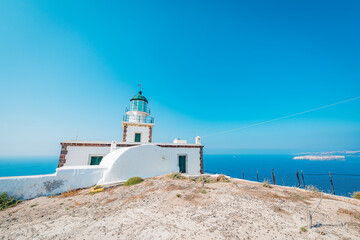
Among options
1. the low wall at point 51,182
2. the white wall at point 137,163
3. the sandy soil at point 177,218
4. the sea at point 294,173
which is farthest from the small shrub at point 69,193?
the sea at point 294,173

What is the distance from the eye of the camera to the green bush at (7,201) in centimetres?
608

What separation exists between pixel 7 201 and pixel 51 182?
158 cm

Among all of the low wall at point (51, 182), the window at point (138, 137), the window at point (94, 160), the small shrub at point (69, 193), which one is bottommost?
the small shrub at point (69, 193)

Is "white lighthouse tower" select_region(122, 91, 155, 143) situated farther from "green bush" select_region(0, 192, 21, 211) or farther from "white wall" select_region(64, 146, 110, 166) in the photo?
"green bush" select_region(0, 192, 21, 211)

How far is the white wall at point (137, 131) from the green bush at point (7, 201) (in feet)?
34.8

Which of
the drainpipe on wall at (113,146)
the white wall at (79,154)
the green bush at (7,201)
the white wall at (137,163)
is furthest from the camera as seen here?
the drainpipe on wall at (113,146)

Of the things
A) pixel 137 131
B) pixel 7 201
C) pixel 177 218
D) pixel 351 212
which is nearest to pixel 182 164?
pixel 137 131

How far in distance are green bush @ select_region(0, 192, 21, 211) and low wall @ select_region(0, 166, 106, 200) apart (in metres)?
0.18

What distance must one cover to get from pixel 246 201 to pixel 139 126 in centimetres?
1463

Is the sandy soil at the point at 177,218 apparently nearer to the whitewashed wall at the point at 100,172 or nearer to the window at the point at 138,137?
the whitewashed wall at the point at 100,172

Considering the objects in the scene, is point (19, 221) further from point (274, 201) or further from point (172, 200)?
point (274, 201)

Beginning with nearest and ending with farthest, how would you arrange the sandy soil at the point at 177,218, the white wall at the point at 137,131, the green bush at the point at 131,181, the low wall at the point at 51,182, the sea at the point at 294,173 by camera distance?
1. the sandy soil at the point at 177,218
2. the low wall at the point at 51,182
3. the green bush at the point at 131,181
4. the white wall at the point at 137,131
5. the sea at the point at 294,173

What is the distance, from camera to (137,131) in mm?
17594

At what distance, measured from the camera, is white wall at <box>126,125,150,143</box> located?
17172mm
